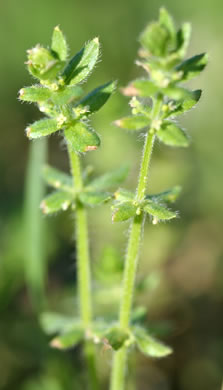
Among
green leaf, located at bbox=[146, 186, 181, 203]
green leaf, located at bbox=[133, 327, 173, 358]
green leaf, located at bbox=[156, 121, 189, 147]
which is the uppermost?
green leaf, located at bbox=[156, 121, 189, 147]

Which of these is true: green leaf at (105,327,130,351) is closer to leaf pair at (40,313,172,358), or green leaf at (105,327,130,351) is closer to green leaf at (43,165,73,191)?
leaf pair at (40,313,172,358)

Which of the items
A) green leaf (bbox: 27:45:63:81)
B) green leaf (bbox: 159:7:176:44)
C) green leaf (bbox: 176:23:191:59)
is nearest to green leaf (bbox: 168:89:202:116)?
green leaf (bbox: 176:23:191:59)

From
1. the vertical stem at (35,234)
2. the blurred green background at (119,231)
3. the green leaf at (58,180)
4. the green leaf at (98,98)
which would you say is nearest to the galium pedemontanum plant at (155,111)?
the green leaf at (98,98)

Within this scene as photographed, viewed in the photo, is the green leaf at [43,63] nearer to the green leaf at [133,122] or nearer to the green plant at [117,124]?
the green plant at [117,124]

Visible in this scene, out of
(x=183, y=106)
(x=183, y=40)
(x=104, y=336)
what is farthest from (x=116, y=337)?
(x=183, y=40)

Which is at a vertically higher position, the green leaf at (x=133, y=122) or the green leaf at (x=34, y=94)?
the green leaf at (x=34, y=94)

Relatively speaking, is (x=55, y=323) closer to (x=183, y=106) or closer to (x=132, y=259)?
(x=132, y=259)
